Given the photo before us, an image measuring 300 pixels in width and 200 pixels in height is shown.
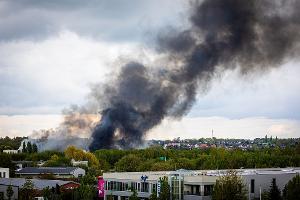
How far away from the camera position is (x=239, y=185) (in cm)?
6309

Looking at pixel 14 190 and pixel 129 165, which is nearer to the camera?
pixel 14 190

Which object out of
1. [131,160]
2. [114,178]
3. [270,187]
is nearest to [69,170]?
[131,160]

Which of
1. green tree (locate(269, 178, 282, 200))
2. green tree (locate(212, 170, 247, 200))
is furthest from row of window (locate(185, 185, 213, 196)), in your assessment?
green tree (locate(269, 178, 282, 200))

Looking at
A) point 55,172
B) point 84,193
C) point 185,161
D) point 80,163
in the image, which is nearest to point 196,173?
point 84,193

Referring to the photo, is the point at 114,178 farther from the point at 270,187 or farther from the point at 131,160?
the point at 131,160

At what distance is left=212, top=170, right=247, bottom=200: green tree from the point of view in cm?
6109

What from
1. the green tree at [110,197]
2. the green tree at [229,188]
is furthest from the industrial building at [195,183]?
the green tree at [110,197]

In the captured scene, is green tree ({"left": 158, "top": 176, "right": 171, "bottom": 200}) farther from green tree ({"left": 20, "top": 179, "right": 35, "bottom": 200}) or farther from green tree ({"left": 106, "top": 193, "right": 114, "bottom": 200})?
green tree ({"left": 20, "top": 179, "right": 35, "bottom": 200})

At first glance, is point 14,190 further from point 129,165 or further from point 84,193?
point 129,165

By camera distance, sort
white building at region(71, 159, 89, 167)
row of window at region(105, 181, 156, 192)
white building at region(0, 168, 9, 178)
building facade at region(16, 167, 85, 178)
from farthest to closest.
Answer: white building at region(71, 159, 89, 167), building facade at region(16, 167, 85, 178), white building at region(0, 168, 9, 178), row of window at region(105, 181, 156, 192)

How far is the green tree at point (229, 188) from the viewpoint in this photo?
2405 inches

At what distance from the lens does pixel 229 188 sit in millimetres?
61156

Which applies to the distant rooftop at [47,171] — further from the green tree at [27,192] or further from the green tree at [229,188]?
the green tree at [229,188]

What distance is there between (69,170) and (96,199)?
42.5m
